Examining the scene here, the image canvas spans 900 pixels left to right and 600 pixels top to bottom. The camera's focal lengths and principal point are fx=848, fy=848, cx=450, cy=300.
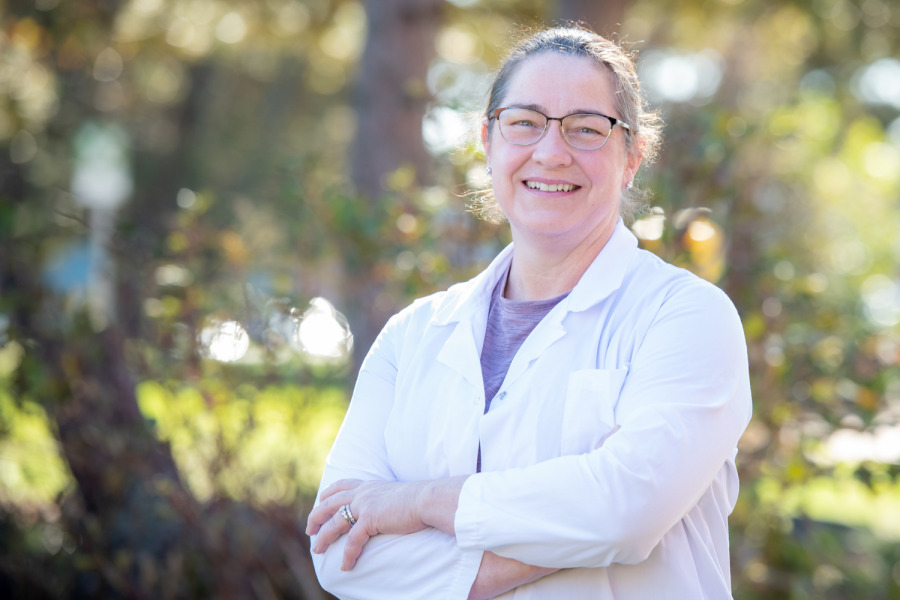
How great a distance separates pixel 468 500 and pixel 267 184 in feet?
57.1

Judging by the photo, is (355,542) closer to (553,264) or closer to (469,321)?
(469,321)

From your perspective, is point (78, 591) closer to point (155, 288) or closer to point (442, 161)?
point (155, 288)

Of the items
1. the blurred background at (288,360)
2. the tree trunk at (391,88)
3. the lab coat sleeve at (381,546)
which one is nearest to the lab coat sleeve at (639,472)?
the lab coat sleeve at (381,546)

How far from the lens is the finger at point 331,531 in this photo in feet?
6.89

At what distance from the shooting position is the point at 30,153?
13312mm

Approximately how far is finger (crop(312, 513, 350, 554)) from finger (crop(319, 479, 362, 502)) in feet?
0.26

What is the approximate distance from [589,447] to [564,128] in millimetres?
792

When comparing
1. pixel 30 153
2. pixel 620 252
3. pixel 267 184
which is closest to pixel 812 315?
pixel 620 252

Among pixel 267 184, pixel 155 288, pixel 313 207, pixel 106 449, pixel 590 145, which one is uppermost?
pixel 590 145

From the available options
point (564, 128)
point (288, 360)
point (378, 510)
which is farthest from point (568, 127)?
point (288, 360)

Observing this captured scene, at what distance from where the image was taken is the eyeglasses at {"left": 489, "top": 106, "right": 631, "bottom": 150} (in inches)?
83.4

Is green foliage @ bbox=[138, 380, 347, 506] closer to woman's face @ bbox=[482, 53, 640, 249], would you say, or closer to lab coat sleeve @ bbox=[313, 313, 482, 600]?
lab coat sleeve @ bbox=[313, 313, 482, 600]

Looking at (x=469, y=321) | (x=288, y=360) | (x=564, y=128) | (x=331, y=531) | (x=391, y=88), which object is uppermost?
(x=564, y=128)

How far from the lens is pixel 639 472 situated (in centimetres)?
173
